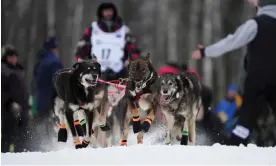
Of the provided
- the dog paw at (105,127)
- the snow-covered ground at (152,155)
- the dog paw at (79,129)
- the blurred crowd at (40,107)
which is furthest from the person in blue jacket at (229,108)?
the dog paw at (79,129)

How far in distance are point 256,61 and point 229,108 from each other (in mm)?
1868

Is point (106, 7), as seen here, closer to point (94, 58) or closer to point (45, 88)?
point (94, 58)

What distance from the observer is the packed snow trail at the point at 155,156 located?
18.7ft

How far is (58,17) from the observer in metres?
A: 9.81

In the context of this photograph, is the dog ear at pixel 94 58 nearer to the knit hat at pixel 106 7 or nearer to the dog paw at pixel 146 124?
the knit hat at pixel 106 7

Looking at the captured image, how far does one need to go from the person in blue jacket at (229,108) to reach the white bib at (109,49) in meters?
1.69

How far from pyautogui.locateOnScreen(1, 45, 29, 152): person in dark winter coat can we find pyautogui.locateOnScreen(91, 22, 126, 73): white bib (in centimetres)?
123

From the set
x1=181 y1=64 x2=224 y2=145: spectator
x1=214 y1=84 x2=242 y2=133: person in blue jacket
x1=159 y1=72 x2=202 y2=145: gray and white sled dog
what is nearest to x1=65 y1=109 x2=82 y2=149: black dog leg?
x1=159 y1=72 x2=202 y2=145: gray and white sled dog

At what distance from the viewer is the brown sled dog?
591cm

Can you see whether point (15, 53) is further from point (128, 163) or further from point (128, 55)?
point (128, 163)

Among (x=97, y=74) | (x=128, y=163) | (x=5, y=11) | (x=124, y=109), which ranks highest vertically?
(x=5, y=11)

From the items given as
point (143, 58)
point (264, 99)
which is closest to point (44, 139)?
point (143, 58)

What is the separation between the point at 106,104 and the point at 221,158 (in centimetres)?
138

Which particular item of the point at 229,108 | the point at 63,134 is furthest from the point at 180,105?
the point at 229,108
